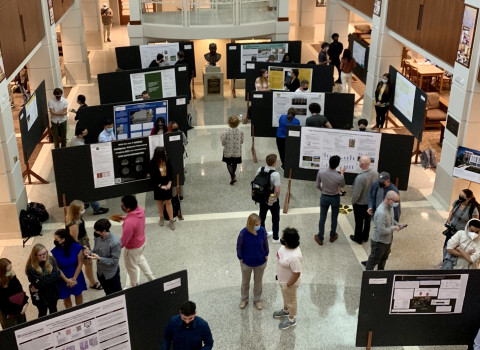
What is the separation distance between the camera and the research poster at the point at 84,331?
17.9 feet

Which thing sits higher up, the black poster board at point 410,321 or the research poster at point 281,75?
the research poster at point 281,75

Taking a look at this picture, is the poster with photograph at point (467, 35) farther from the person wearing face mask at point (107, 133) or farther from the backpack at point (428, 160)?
the person wearing face mask at point (107, 133)

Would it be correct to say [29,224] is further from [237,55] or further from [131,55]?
[237,55]

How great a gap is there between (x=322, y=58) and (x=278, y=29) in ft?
5.91

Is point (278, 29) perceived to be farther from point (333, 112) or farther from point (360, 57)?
point (333, 112)

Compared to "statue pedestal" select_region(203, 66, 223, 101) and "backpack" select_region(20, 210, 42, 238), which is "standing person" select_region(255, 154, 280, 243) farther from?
"statue pedestal" select_region(203, 66, 223, 101)

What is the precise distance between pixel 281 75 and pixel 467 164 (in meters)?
6.05

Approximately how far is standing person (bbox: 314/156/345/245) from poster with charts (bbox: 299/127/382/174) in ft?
3.98

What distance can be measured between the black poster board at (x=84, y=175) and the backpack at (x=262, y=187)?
209 cm

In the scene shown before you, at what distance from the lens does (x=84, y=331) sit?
5773 mm

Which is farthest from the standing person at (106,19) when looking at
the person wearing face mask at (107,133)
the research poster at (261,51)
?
the person wearing face mask at (107,133)

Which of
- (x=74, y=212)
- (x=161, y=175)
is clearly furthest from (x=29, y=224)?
(x=74, y=212)

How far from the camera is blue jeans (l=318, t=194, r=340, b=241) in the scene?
9438mm

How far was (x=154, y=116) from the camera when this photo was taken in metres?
12.3
